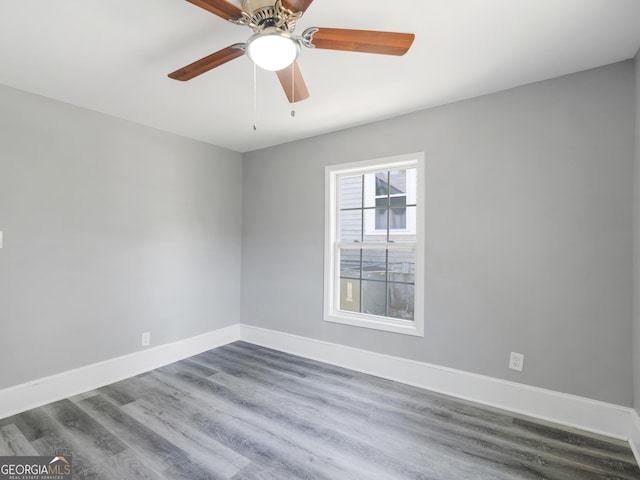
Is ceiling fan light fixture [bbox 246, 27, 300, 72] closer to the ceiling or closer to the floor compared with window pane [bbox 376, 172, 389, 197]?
closer to the ceiling

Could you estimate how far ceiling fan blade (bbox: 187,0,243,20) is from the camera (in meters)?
1.18

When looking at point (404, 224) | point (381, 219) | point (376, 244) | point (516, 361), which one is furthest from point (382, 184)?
point (516, 361)

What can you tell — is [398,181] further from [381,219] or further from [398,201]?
[381,219]

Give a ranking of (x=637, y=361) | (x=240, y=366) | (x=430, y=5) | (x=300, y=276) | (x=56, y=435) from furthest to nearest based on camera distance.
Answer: (x=300, y=276), (x=240, y=366), (x=56, y=435), (x=637, y=361), (x=430, y=5)

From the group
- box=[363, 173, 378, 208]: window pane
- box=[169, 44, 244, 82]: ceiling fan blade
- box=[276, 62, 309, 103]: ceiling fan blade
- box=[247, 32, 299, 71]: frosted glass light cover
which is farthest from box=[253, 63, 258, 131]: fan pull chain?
box=[363, 173, 378, 208]: window pane

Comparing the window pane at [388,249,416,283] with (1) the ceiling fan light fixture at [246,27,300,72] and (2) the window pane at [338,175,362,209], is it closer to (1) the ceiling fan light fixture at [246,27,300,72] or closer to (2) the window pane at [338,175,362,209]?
(2) the window pane at [338,175,362,209]

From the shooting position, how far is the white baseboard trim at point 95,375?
2.34 meters

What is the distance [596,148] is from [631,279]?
886mm

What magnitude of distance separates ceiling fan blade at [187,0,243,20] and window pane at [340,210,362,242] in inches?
89.8

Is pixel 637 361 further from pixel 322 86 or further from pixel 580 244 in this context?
pixel 322 86

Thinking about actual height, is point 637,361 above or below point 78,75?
below

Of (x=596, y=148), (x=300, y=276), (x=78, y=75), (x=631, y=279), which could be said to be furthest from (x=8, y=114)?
(x=631, y=279)

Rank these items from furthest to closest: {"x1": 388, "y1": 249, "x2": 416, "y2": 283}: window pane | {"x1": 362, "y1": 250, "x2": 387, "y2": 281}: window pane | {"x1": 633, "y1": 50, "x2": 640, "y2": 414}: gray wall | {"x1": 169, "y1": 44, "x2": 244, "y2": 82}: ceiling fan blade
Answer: {"x1": 362, "y1": 250, "x2": 387, "y2": 281}: window pane
{"x1": 388, "y1": 249, "x2": 416, "y2": 283}: window pane
{"x1": 633, "y1": 50, "x2": 640, "y2": 414}: gray wall
{"x1": 169, "y1": 44, "x2": 244, "y2": 82}: ceiling fan blade

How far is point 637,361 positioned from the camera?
191cm
